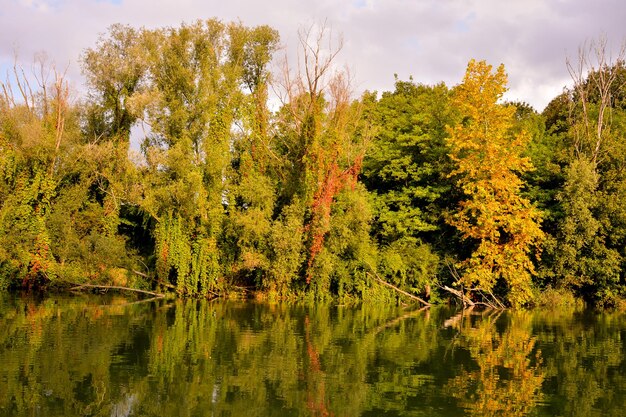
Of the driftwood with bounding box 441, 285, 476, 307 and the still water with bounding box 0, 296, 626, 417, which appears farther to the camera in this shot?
the driftwood with bounding box 441, 285, 476, 307

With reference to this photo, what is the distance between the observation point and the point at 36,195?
3809cm

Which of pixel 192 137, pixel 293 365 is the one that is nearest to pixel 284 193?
pixel 192 137

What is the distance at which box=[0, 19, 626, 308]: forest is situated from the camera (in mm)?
36906

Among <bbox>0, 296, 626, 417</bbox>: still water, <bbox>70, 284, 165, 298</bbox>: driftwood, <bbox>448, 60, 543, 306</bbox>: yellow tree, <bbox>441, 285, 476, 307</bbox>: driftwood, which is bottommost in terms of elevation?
<bbox>0, 296, 626, 417</bbox>: still water

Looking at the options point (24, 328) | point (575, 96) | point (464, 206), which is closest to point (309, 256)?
point (464, 206)

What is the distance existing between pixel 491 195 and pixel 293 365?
23.9 meters

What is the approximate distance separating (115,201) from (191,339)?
21.9 m

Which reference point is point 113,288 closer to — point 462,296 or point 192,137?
point 192,137

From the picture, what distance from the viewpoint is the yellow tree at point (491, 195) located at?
121 ft

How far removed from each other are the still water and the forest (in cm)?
832

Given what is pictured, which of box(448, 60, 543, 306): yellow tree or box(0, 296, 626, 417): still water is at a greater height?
box(448, 60, 543, 306): yellow tree

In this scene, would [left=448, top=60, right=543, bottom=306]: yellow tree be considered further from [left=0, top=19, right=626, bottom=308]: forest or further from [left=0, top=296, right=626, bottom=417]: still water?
[left=0, top=296, right=626, bottom=417]: still water

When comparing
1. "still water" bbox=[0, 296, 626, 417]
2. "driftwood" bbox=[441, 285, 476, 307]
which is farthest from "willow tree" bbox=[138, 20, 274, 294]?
"driftwood" bbox=[441, 285, 476, 307]

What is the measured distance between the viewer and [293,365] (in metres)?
16.9
